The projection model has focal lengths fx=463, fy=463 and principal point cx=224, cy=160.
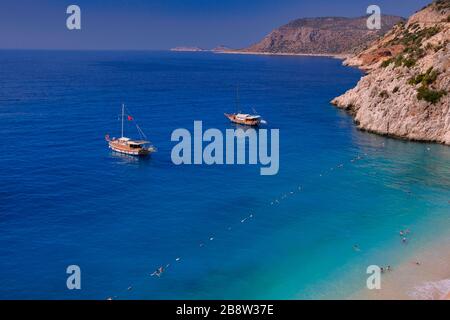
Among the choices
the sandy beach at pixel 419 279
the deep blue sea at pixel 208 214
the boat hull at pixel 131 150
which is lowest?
the sandy beach at pixel 419 279

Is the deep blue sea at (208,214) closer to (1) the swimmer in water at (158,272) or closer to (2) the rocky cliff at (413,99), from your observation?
(1) the swimmer in water at (158,272)

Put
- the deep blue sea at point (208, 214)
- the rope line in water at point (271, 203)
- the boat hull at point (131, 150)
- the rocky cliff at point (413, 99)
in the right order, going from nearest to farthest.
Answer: the deep blue sea at point (208, 214) < the rope line in water at point (271, 203) < the boat hull at point (131, 150) < the rocky cliff at point (413, 99)

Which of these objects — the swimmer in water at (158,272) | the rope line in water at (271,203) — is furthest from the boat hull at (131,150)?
the swimmer in water at (158,272)

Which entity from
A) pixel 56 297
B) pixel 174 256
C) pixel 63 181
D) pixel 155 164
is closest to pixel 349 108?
pixel 155 164

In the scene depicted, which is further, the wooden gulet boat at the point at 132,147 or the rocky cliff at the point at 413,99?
the rocky cliff at the point at 413,99

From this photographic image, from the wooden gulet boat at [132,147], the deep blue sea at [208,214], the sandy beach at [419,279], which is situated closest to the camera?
the sandy beach at [419,279]

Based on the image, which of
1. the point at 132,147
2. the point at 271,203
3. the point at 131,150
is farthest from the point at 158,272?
the point at 132,147

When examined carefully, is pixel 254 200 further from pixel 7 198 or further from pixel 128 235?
pixel 7 198
